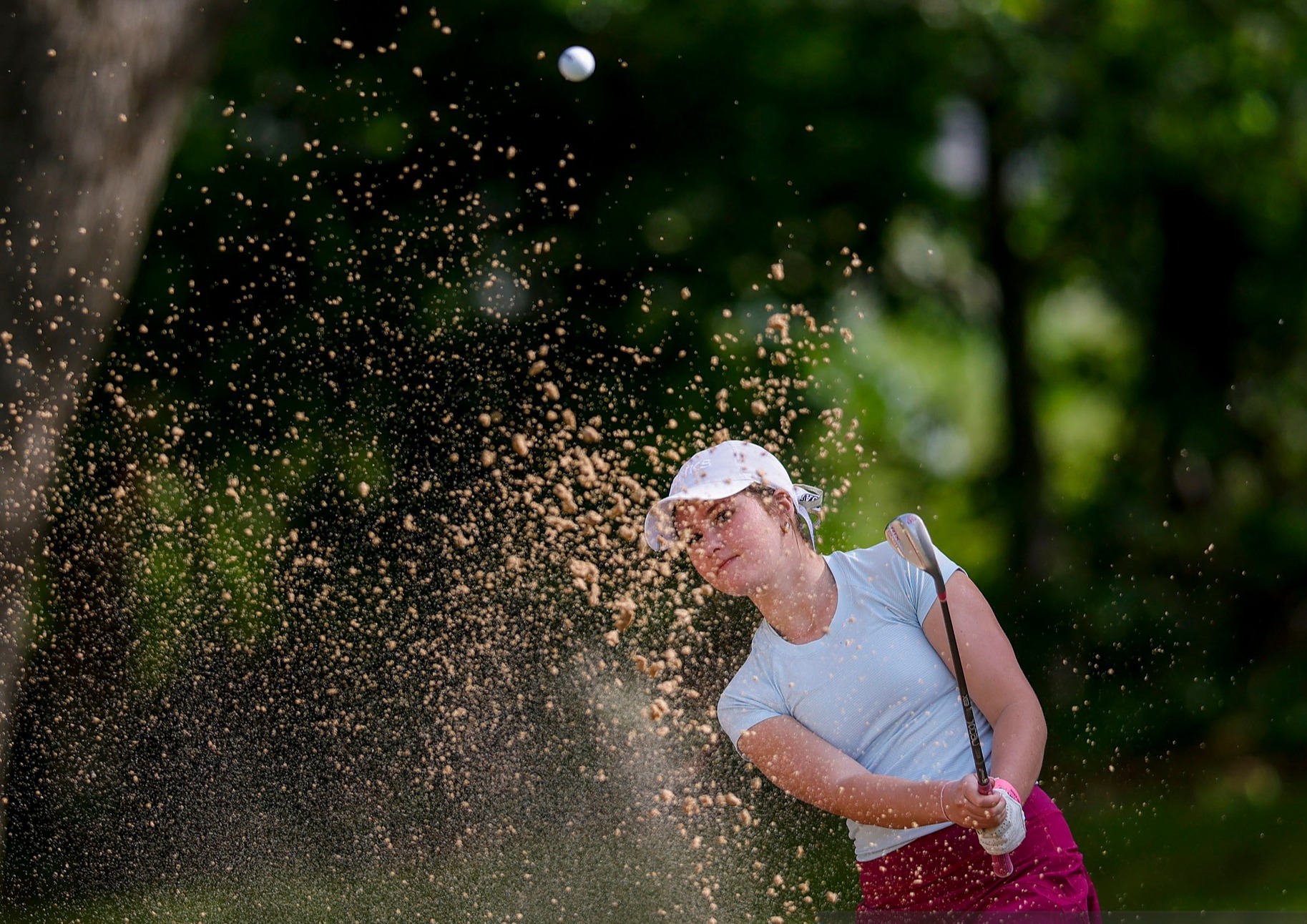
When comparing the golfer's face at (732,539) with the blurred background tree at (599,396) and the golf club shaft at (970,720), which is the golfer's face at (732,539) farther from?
the blurred background tree at (599,396)

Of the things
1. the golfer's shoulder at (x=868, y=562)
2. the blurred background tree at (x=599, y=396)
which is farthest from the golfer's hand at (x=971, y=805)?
the blurred background tree at (x=599, y=396)

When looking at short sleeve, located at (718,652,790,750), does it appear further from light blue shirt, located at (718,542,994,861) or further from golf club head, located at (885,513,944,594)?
golf club head, located at (885,513,944,594)

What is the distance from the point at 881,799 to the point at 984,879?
10.2 inches

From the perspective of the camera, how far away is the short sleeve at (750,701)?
8.80ft

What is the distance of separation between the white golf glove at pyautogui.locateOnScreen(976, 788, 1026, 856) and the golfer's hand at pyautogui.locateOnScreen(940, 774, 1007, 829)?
0.08 feet

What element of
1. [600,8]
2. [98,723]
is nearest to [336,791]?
[98,723]

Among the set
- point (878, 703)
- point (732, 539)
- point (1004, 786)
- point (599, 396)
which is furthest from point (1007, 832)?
point (599, 396)

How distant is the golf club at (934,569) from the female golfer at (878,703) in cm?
4

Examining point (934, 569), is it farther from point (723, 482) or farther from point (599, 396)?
point (599, 396)

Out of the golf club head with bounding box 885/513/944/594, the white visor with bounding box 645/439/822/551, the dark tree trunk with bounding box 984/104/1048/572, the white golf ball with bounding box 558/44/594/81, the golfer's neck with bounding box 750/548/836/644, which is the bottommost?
the golfer's neck with bounding box 750/548/836/644

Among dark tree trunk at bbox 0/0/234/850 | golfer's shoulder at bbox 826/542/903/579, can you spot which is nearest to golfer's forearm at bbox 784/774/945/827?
golfer's shoulder at bbox 826/542/903/579

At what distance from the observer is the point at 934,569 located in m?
2.50

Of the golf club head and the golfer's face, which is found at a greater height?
the golf club head

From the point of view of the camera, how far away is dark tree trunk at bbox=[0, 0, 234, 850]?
4.77 metres
